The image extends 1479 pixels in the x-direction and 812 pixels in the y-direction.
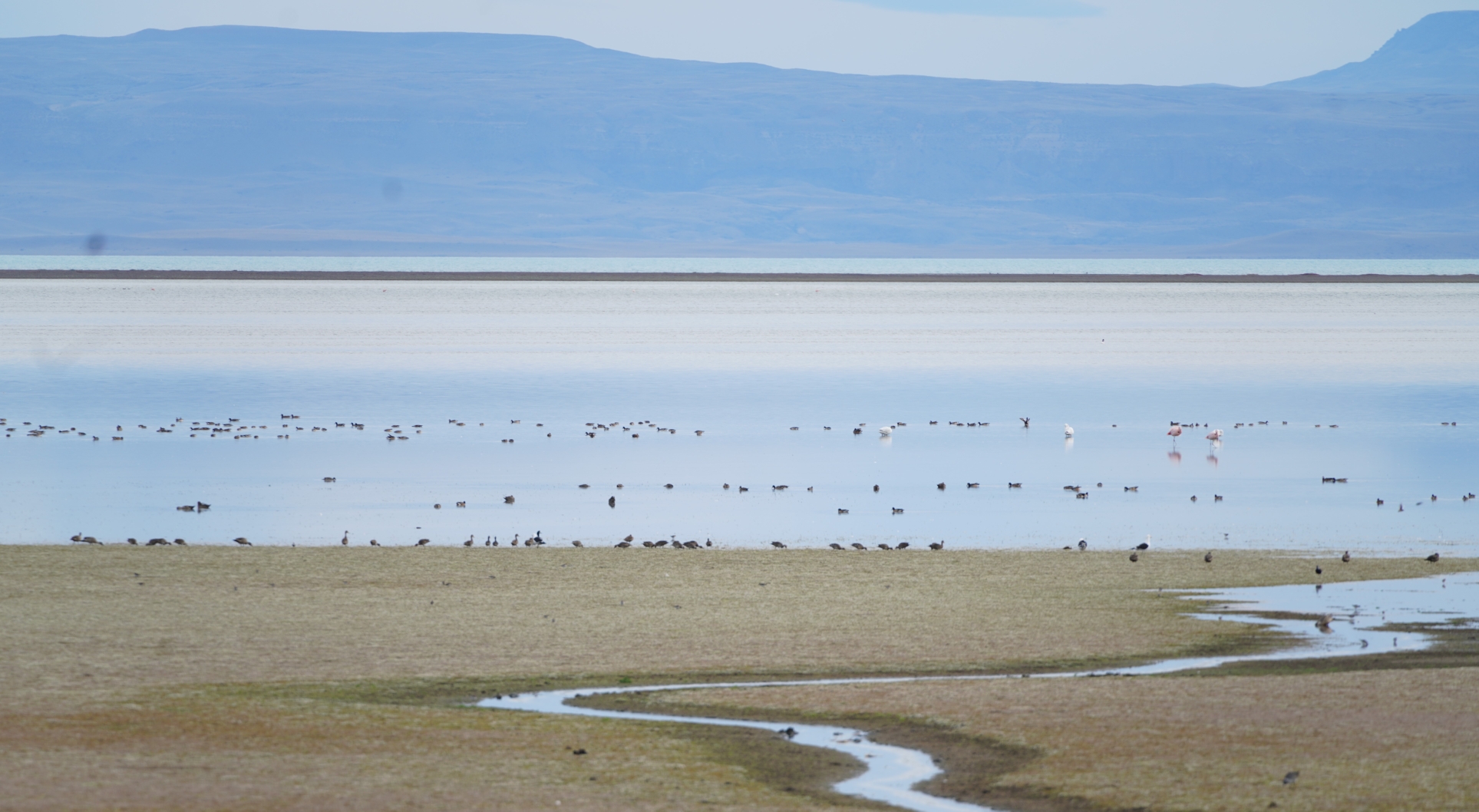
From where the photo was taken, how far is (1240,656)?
61.2 ft

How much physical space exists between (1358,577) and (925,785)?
1329 centimetres

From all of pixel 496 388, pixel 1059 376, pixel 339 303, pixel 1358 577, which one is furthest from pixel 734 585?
pixel 339 303

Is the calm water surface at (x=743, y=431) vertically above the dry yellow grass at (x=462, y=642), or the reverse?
the calm water surface at (x=743, y=431)

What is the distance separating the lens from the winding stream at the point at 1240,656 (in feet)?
45.1

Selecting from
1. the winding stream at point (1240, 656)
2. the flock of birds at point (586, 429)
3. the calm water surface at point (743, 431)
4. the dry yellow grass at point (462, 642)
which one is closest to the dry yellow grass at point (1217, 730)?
the winding stream at point (1240, 656)

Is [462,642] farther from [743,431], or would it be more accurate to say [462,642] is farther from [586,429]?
[743,431]

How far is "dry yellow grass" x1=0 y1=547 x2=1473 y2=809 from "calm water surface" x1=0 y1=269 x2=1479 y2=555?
437 cm

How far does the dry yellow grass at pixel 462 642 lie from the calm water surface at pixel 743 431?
437cm

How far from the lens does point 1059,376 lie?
76.3 meters

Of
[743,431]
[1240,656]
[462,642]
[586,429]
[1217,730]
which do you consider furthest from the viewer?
[743,431]

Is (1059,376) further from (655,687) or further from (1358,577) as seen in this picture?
(655,687)

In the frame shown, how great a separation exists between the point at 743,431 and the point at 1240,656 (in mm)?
34166

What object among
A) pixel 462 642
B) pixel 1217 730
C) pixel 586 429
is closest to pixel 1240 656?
pixel 1217 730

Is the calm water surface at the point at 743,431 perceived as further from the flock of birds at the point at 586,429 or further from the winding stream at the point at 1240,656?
the winding stream at the point at 1240,656
